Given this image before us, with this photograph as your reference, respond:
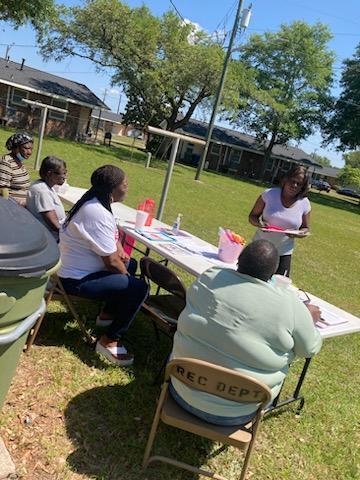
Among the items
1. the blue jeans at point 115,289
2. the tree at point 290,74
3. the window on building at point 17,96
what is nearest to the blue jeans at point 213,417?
the blue jeans at point 115,289

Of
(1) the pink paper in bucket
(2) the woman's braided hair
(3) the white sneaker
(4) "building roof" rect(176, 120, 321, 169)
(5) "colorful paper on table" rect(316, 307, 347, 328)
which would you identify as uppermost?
(4) "building roof" rect(176, 120, 321, 169)

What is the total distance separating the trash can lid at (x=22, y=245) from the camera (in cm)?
176

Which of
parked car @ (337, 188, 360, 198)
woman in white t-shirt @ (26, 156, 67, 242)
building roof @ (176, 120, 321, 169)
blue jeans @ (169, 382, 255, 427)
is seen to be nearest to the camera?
blue jeans @ (169, 382, 255, 427)

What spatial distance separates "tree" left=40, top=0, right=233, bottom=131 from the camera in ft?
86.3

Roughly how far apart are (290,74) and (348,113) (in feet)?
19.1

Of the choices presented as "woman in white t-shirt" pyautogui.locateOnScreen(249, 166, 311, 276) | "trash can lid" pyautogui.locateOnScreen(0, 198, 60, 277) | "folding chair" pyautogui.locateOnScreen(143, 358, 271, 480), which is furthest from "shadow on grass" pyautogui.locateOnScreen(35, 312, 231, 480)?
"woman in white t-shirt" pyautogui.locateOnScreen(249, 166, 311, 276)

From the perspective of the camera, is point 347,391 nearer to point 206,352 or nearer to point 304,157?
point 206,352

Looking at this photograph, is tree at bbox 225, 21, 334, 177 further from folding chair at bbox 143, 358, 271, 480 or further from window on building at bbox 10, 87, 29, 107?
folding chair at bbox 143, 358, 271, 480

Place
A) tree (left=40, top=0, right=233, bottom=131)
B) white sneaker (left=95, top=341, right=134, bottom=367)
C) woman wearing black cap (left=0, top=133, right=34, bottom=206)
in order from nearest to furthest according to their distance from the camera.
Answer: white sneaker (left=95, top=341, right=134, bottom=367)
woman wearing black cap (left=0, top=133, right=34, bottom=206)
tree (left=40, top=0, right=233, bottom=131)

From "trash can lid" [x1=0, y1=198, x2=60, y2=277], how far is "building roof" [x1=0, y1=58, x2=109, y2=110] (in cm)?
2856

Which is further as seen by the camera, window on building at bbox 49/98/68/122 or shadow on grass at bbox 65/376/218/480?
window on building at bbox 49/98/68/122

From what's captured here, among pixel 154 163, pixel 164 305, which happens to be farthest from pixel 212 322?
pixel 154 163

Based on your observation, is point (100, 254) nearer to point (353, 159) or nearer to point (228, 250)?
point (228, 250)

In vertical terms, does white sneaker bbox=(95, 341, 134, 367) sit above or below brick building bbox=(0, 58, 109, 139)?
below
